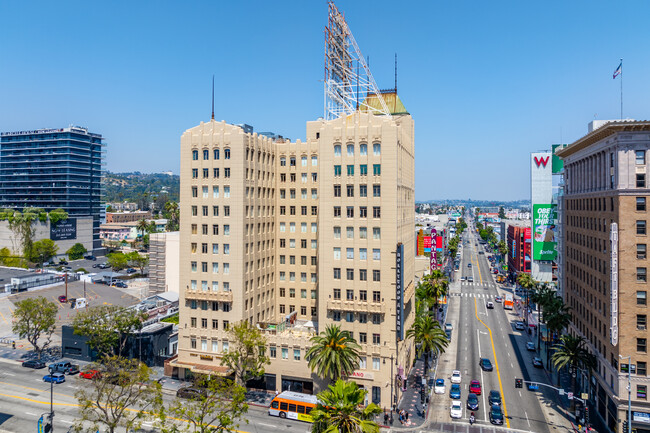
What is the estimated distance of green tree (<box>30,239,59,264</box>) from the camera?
573 ft

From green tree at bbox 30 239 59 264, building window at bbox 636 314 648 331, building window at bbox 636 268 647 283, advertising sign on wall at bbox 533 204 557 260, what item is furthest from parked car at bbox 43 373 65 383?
advertising sign on wall at bbox 533 204 557 260

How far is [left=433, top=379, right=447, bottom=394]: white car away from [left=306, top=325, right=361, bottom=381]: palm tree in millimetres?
18795

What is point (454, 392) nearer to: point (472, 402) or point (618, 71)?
point (472, 402)

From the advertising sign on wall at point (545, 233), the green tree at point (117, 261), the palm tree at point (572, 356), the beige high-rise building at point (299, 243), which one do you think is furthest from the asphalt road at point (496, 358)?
the green tree at point (117, 261)

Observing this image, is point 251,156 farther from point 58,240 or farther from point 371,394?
point 58,240

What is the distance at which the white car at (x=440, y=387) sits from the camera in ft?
236

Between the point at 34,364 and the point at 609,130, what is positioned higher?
the point at 609,130

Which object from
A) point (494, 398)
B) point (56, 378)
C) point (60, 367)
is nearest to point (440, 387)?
point (494, 398)

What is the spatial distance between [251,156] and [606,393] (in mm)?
63535

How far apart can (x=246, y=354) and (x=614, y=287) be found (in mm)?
52919

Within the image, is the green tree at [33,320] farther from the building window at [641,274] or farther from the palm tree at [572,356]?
the building window at [641,274]

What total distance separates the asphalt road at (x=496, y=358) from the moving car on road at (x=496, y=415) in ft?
3.24

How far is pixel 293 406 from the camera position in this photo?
200 feet

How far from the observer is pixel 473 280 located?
608 ft
